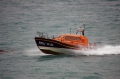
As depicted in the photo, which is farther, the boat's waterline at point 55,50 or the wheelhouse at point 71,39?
the wheelhouse at point 71,39

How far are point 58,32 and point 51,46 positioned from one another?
22533 mm

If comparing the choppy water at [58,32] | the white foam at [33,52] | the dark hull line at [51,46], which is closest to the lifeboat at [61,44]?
the dark hull line at [51,46]

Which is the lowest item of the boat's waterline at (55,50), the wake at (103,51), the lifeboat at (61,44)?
the wake at (103,51)

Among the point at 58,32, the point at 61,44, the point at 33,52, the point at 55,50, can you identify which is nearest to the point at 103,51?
the point at 61,44

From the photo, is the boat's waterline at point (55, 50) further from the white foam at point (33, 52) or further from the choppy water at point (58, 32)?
the white foam at point (33, 52)

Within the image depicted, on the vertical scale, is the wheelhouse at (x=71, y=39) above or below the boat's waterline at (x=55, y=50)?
above

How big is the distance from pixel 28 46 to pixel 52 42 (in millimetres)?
9819

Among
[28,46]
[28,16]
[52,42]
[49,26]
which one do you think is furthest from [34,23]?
[52,42]

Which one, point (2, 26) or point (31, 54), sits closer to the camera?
point (31, 54)

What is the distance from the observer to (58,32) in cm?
6209

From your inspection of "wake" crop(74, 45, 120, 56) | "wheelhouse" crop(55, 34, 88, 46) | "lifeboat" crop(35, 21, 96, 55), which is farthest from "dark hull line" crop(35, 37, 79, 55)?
"wake" crop(74, 45, 120, 56)

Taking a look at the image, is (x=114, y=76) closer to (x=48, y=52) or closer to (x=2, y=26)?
(x=48, y=52)

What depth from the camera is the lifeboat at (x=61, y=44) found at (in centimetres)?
3950

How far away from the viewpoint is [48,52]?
40.3 m
